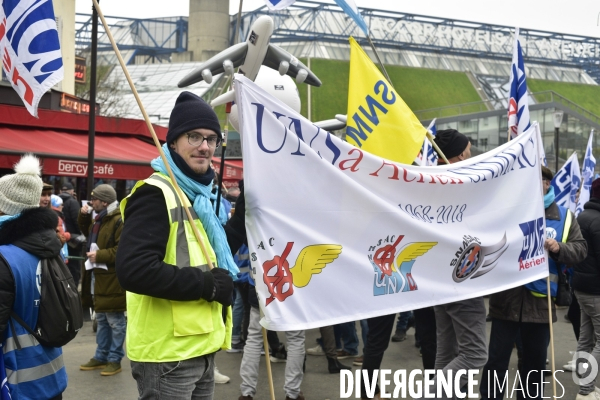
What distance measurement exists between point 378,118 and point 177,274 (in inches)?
101

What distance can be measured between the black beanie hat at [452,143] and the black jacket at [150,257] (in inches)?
115

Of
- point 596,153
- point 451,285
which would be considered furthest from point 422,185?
point 596,153

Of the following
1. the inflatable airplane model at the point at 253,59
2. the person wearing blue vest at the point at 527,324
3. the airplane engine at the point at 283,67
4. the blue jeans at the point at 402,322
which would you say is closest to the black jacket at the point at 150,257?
the inflatable airplane model at the point at 253,59

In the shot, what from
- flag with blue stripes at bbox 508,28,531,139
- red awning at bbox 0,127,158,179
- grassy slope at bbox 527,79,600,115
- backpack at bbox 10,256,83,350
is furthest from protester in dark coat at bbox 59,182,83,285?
grassy slope at bbox 527,79,600,115

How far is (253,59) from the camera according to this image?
4.93m

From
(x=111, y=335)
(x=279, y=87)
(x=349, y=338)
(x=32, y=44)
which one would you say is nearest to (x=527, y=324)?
(x=349, y=338)

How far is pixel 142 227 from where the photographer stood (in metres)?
2.98

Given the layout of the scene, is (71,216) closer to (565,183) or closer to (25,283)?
→ (565,183)

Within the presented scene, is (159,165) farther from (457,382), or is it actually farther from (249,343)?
(249,343)

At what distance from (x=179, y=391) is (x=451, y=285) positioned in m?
2.04

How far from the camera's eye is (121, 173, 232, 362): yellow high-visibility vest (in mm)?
2986

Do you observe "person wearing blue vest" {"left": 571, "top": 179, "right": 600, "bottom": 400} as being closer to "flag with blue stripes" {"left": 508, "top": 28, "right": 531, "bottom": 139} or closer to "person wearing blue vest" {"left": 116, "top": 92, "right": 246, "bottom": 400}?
"flag with blue stripes" {"left": 508, "top": 28, "right": 531, "bottom": 139}

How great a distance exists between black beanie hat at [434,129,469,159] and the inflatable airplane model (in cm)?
113

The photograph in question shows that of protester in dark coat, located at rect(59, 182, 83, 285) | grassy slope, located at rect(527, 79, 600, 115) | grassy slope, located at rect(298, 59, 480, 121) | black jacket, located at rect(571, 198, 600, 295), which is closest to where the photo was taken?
black jacket, located at rect(571, 198, 600, 295)
